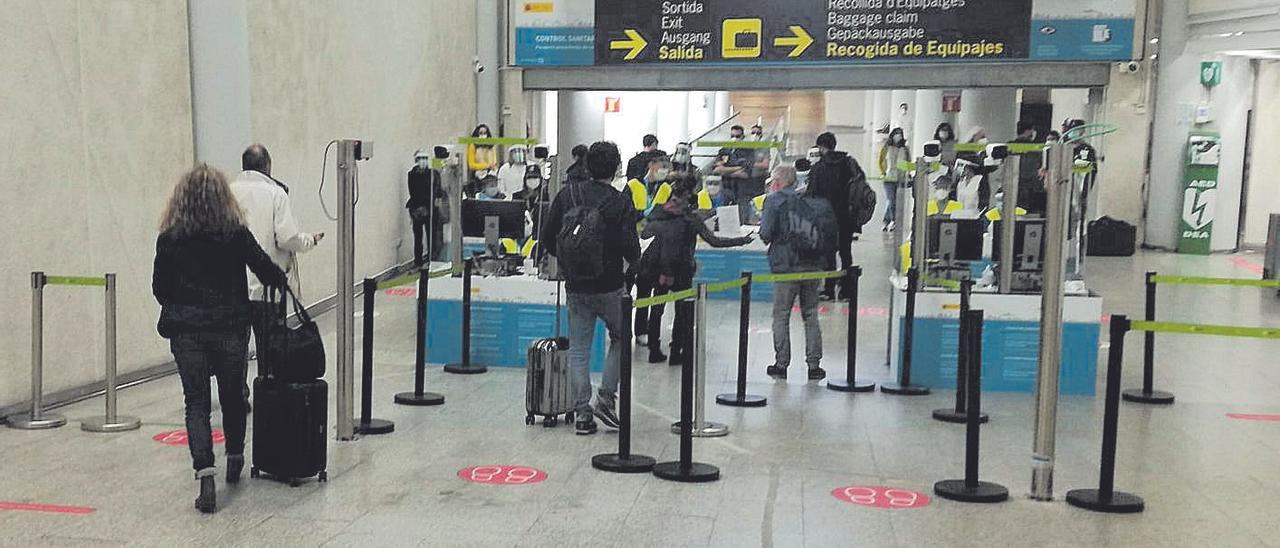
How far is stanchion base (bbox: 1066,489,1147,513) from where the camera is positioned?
5.62m

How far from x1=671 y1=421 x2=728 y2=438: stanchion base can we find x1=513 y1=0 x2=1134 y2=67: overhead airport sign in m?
8.06

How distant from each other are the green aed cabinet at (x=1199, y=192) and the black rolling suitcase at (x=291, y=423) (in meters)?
15.4

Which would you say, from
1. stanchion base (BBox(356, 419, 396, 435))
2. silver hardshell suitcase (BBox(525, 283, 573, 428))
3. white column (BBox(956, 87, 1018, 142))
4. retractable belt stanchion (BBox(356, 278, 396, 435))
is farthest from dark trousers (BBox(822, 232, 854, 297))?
white column (BBox(956, 87, 1018, 142))

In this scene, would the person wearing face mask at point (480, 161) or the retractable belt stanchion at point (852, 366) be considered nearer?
the retractable belt stanchion at point (852, 366)

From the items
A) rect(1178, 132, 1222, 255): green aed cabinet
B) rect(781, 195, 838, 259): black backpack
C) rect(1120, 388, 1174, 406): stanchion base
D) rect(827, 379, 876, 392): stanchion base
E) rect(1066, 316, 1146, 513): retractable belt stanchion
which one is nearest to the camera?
rect(1066, 316, 1146, 513): retractable belt stanchion

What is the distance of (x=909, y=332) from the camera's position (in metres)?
8.38

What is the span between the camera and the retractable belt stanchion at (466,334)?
879cm

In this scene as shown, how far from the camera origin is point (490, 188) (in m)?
10.7

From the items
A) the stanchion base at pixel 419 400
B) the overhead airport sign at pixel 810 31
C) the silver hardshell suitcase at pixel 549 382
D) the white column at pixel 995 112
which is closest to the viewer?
the silver hardshell suitcase at pixel 549 382

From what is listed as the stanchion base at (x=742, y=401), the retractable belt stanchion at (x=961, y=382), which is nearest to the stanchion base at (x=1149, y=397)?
the retractable belt stanchion at (x=961, y=382)

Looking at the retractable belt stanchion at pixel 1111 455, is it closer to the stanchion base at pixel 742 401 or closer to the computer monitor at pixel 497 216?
the stanchion base at pixel 742 401

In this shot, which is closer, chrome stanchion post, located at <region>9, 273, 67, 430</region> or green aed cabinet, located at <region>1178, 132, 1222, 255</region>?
chrome stanchion post, located at <region>9, 273, 67, 430</region>

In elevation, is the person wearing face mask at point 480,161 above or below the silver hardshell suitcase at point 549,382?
above

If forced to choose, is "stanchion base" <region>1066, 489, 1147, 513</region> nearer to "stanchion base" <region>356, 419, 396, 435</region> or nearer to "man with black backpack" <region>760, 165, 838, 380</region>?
"man with black backpack" <region>760, 165, 838, 380</region>
